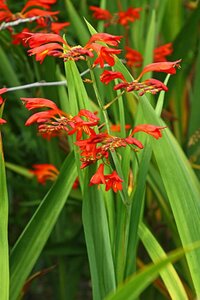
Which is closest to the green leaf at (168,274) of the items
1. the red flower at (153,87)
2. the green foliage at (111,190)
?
the green foliage at (111,190)

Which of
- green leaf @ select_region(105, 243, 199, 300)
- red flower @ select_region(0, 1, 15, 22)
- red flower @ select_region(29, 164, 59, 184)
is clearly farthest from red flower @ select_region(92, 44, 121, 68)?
red flower @ select_region(29, 164, 59, 184)

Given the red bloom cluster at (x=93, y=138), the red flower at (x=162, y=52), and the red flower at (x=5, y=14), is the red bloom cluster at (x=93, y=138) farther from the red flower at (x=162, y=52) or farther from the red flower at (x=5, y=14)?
the red flower at (x=162, y=52)

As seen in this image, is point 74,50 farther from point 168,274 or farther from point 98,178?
point 168,274

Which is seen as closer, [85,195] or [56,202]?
[85,195]

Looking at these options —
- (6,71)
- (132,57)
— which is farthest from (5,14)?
(132,57)

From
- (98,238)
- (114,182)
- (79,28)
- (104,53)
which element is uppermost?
(79,28)

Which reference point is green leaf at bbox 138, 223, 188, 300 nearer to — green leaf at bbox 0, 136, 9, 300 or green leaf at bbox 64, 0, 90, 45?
green leaf at bbox 0, 136, 9, 300

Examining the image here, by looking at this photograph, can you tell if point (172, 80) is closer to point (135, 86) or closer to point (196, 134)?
point (196, 134)

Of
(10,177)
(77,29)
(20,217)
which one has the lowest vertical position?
(20,217)

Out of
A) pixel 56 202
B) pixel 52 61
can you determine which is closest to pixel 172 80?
pixel 52 61
